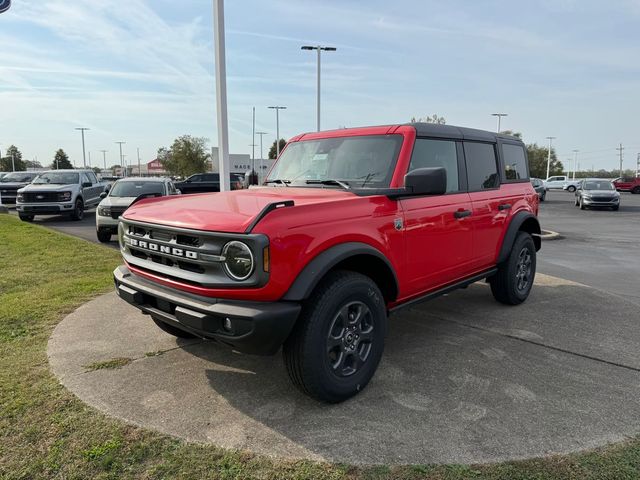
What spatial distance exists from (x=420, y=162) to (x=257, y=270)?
198 centimetres

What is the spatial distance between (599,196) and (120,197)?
22.4m

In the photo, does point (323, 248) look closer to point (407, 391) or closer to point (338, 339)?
point (338, 339)

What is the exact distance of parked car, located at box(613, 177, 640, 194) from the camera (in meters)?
41.8

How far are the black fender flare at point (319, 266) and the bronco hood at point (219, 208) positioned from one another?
36 centimetres

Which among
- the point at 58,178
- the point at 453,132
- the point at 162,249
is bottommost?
the point at 162,249

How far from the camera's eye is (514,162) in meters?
5.77

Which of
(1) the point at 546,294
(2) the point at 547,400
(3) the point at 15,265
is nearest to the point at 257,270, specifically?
(2) the point at 547,400

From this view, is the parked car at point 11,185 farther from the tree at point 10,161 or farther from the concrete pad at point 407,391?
the tree at point 10,161

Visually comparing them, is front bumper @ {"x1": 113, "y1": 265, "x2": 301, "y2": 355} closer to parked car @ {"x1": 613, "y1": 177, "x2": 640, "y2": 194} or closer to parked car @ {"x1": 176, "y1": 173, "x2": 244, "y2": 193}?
parked car @ {"x1": 176, "y1": 173, "x2": 244, "y2": 193}

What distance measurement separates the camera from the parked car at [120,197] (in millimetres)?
11008

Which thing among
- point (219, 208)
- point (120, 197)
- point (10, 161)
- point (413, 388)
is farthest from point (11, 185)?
point (10, 161)

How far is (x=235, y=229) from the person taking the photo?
2.79 m

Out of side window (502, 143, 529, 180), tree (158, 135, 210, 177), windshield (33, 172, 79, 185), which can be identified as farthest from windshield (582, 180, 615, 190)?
tree (158, 135, 210, 177)

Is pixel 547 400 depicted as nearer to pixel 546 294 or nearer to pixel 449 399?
pixel 449 399
